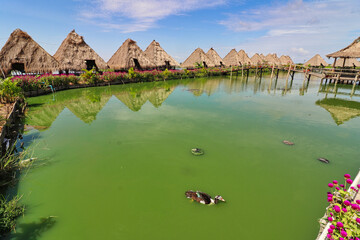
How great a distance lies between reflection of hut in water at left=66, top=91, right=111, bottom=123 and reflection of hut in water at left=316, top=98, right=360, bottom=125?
37.4 feet

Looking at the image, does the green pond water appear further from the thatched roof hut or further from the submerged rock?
the thatched roof hut

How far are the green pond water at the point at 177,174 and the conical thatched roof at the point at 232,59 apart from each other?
99.0 feet

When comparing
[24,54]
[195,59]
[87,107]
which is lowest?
[87,107]

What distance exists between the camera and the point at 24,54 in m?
14.3

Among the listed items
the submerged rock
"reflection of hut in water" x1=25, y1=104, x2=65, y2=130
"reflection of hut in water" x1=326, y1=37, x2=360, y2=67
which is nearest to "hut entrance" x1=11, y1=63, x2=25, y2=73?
"reflection of hut in water" x1=25, y1=104, x2=65, y2=130

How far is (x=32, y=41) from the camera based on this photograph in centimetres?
1454

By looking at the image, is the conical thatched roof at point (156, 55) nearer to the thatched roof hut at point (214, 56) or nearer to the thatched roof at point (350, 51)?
the thatched roof hut at point (214, 56)

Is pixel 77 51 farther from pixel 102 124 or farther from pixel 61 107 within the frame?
pixel 102 124

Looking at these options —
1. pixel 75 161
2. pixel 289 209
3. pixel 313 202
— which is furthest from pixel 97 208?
pixel 313 202

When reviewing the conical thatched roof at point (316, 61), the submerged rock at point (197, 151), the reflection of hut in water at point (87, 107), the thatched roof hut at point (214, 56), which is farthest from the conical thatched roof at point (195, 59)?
the submerged rock at point (197, 151)

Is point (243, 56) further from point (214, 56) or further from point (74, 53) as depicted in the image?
point (74, 53)

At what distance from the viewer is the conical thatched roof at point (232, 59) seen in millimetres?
36156

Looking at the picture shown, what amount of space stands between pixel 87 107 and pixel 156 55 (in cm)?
1777

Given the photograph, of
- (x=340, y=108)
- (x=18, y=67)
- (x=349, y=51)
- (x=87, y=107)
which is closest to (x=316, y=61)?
(x=349, y=51)
